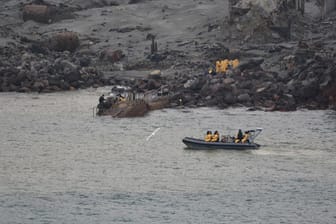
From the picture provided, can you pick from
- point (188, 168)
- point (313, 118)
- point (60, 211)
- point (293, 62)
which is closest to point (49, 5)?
point (293, 62)

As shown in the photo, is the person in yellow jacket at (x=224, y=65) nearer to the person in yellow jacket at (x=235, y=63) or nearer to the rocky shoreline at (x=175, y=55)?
the person in yellow jacket at (x=235, y=63)

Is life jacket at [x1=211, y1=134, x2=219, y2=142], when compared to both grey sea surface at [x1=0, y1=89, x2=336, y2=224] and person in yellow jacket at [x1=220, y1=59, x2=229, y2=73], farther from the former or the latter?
person in yellow jacket at [x1=220, y1=59, x2=229, y2=73]

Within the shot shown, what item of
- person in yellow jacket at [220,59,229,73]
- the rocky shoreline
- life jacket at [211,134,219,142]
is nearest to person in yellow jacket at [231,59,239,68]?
person in yellow jacket at [220,59,229,73]

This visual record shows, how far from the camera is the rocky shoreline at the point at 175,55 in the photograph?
319 ft

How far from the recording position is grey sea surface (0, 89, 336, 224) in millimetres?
60281

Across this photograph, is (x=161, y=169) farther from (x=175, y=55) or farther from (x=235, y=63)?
(x=175, y=55)

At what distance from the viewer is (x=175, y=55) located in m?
117

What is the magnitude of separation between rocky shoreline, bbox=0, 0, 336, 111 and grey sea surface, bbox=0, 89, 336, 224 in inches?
143

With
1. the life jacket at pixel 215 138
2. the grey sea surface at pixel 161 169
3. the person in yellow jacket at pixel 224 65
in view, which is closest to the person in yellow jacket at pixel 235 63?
the person in yellow jacket at pixel 224 65

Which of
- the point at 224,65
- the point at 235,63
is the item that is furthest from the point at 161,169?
the point at 235,63

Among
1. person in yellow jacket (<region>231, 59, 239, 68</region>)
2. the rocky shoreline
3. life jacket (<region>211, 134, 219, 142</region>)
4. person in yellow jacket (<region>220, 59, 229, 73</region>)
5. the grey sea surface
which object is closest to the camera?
the grey sea surface

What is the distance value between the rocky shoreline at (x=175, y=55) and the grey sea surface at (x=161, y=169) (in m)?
3.63

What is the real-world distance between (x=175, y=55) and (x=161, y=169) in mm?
47900

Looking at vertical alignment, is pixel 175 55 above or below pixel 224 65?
above
